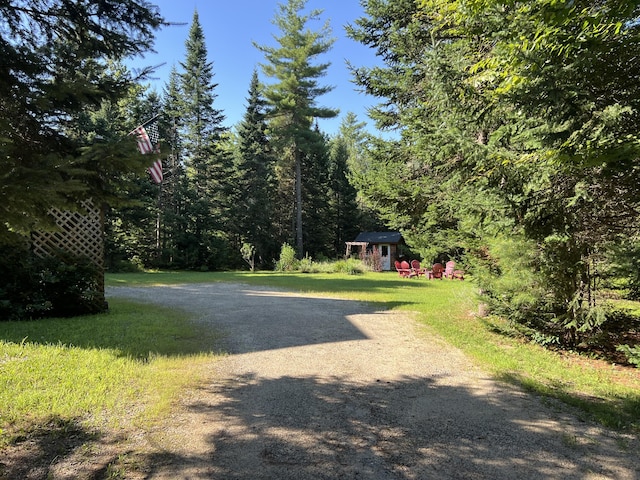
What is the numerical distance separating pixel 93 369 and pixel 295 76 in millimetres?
25123

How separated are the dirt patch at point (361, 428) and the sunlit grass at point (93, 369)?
0.37 meters

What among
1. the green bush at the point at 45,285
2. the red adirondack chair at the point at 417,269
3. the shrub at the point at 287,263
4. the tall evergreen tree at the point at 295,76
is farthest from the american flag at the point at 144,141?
the tall evergreen tree at the point at 295,76

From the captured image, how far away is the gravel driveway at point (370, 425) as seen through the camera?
2275 millimetres

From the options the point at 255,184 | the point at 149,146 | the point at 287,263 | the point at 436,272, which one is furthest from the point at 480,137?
the point at 255,184

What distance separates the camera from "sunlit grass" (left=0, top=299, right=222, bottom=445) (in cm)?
282

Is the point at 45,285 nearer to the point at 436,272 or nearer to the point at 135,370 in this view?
the point at 135,370

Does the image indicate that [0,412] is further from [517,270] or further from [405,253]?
[405,253]

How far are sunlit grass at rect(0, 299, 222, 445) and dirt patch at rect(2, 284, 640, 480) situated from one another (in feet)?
1.20

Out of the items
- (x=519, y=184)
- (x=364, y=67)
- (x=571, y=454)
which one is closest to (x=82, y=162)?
(x=571, y=454)

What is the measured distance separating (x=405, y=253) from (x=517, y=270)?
2372 centimetres

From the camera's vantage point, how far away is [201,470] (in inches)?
86.4

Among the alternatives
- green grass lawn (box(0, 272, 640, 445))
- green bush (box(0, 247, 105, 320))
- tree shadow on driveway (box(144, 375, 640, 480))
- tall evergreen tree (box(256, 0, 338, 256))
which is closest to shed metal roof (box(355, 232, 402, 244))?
tall evergreen tree (box(256, 0, 338, 256))

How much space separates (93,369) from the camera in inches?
146

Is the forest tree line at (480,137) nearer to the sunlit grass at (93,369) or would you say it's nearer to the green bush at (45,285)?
the sunlit grass at (93,369)
